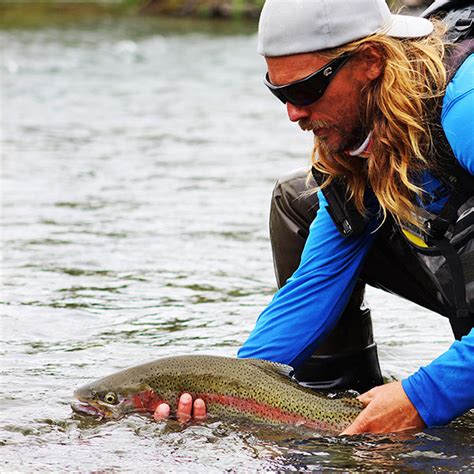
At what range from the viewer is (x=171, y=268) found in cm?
683

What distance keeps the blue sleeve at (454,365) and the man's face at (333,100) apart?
0.30m

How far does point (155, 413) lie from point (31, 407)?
527 mm

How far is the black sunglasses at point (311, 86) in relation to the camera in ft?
12.2

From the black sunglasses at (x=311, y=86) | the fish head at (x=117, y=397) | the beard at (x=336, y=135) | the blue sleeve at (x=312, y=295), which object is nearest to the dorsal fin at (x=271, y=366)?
the blue sleeve at (x=312, y=295)

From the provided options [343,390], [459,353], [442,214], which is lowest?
[343,390]

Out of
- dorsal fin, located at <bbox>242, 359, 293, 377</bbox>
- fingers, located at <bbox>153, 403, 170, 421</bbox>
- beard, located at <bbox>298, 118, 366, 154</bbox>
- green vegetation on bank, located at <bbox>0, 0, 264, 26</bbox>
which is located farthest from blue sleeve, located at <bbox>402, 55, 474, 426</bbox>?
green vegetation on bank, located at <bbox>0, 0, 264, 26</bbox>

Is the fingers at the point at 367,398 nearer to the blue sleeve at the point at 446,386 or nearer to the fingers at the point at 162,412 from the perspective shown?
the blue sleeve at the point at 446,386

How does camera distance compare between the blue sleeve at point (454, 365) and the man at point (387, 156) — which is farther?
the man at point (387, 156)

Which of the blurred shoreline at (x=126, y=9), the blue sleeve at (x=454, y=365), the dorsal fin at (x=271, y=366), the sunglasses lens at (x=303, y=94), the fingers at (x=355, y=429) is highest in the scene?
the blurred shoreline at (x=126, y=9)

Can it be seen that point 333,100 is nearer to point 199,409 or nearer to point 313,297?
point 313,297

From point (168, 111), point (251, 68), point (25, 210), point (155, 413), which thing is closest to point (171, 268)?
point (25, 210)

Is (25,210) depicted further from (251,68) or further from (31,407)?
(251,68)

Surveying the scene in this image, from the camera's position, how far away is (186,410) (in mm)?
4113

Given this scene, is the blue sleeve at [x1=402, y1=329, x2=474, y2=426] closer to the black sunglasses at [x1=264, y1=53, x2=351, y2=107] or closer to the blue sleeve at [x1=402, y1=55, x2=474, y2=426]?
the blue sleeve at [x1=402, y1=55, x2=474, y2=426]
